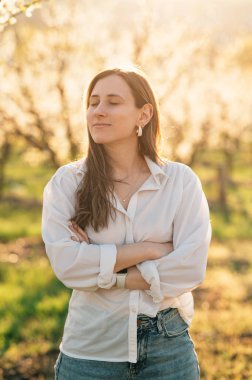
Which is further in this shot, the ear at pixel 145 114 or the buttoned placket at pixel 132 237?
the ear at pixel 145 114

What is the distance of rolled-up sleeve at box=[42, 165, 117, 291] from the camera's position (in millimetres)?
2826

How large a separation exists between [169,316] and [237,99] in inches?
920

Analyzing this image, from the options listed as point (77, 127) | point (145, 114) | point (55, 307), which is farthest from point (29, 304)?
point (145, 114)

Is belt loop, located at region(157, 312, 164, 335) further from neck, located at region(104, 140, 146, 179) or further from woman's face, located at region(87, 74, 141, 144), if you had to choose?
woman's face, located at region(87, 74, 141, 144)

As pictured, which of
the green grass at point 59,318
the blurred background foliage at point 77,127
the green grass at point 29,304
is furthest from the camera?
the green grass at point 29,304

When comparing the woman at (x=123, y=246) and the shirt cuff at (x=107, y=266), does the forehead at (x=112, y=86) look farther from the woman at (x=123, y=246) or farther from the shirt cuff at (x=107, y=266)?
the shirt cuff at (x=107, y=266)

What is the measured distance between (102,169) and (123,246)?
0.43 meters

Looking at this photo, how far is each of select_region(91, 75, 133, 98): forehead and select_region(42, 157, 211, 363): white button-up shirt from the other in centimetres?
39

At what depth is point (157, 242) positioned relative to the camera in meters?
2.99

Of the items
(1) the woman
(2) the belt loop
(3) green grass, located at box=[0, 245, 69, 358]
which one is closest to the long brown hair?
(1) the woman

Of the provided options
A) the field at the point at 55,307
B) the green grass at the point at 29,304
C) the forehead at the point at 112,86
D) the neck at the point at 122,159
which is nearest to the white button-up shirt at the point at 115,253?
the neck at the point at 122,159

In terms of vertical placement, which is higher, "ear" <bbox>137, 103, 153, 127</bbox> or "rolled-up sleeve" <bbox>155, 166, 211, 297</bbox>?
"ear" <bbox>137, 103, 153, 127</bbox>

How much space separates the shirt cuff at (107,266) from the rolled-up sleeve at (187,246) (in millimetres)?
241

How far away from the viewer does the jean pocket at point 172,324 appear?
9.32ft
